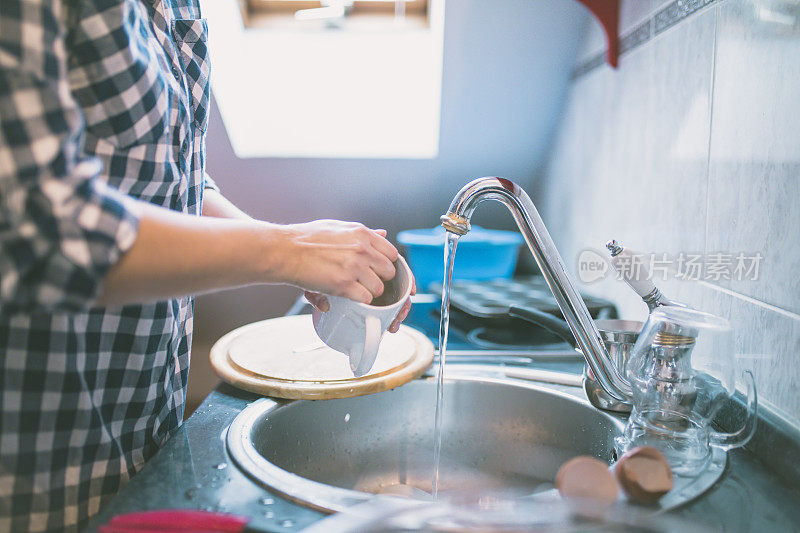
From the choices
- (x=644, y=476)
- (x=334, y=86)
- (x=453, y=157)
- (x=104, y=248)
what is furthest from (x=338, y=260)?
(x=334, y=86)

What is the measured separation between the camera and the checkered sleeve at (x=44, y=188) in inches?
17.5

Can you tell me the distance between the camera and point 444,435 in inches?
40.3

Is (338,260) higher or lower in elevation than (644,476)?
higher

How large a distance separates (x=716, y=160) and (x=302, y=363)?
2.20 ft

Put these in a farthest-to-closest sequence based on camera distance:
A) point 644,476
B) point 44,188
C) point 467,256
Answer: point 467,256
point 644,476
point 44,188

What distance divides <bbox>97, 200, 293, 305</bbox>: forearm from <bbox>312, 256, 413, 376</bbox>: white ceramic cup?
0.45ft

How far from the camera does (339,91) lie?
1934 millimetres

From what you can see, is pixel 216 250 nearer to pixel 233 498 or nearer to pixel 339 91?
pixel 233 498

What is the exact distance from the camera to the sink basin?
35.8 inches

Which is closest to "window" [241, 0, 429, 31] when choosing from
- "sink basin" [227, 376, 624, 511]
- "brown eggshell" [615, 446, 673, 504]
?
"sink basin" [227, 376, 624, 511]

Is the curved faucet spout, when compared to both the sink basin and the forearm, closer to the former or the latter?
the sink basin

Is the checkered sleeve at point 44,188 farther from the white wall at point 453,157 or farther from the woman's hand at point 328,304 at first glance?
the white wall at point 453,157

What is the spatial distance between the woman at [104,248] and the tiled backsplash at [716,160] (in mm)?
438

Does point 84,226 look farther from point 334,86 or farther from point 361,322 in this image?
point 334,86
